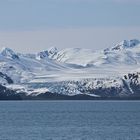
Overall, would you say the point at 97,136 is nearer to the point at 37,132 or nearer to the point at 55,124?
the point at 37,132

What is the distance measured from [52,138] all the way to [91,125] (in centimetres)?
2658

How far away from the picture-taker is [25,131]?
10938 centimetres

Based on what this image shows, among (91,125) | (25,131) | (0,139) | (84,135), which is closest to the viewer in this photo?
(0,139)

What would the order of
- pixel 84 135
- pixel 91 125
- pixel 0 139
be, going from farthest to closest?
pixel 91 125 → pixel 84 135 → pixel 0 139

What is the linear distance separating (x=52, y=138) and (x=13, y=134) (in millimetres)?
8186

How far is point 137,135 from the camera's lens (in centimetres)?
10269

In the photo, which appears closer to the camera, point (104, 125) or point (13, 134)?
point (13, 134)

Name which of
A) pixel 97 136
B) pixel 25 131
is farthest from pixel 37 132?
pixel 97 136

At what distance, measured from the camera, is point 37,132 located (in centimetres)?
10800

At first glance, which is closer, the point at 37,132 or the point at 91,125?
the point at 37,132

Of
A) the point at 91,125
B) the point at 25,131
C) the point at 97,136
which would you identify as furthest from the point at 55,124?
the point at 97,136

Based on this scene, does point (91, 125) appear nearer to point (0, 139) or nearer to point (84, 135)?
point (84, 135)

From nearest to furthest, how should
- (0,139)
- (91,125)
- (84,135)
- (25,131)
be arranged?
(0,139) < (84,135) < (25,131) < (91,125)

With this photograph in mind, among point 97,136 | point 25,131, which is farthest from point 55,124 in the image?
point 97,136
